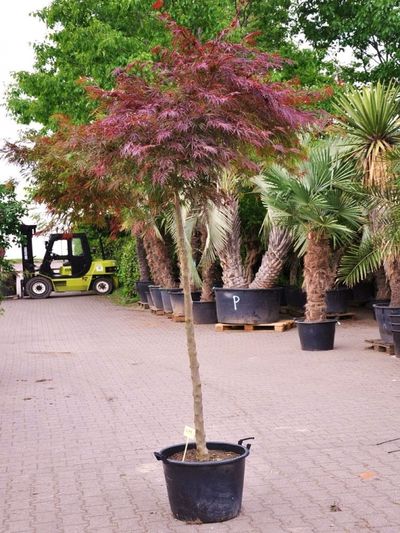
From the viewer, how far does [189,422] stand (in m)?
8.44

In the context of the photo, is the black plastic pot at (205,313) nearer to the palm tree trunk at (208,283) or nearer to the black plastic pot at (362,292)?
the palm tree trunk at (208,283)

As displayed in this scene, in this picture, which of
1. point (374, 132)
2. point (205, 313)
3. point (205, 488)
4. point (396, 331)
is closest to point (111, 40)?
point (205, 313)

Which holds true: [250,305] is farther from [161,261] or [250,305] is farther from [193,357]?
[193,357]

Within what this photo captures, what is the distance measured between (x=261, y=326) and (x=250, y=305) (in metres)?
0.52

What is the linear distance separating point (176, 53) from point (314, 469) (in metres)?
3.25

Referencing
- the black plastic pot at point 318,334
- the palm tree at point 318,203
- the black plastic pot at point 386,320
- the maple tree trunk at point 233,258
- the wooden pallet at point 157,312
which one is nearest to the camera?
the black plastic pot at point 386,320

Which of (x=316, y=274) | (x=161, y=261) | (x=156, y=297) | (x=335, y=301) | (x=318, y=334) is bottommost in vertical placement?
(x=318, y=334)

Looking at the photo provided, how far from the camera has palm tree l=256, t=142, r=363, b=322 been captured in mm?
13500

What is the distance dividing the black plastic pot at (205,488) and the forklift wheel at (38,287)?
27314 mm

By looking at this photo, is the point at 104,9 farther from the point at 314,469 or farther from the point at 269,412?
the point at 314,469

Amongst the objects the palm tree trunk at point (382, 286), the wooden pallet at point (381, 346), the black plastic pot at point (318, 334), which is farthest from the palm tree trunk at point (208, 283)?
the wooden pallet at point (381, 346)

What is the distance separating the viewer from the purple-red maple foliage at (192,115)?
5449 millimetres

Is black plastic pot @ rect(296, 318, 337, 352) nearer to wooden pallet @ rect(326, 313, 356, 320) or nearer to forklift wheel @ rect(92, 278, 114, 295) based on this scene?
wooden pallet @ rect(326, 313, 356, 320)

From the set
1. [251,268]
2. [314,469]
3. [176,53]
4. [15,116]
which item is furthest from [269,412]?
[15,116]
